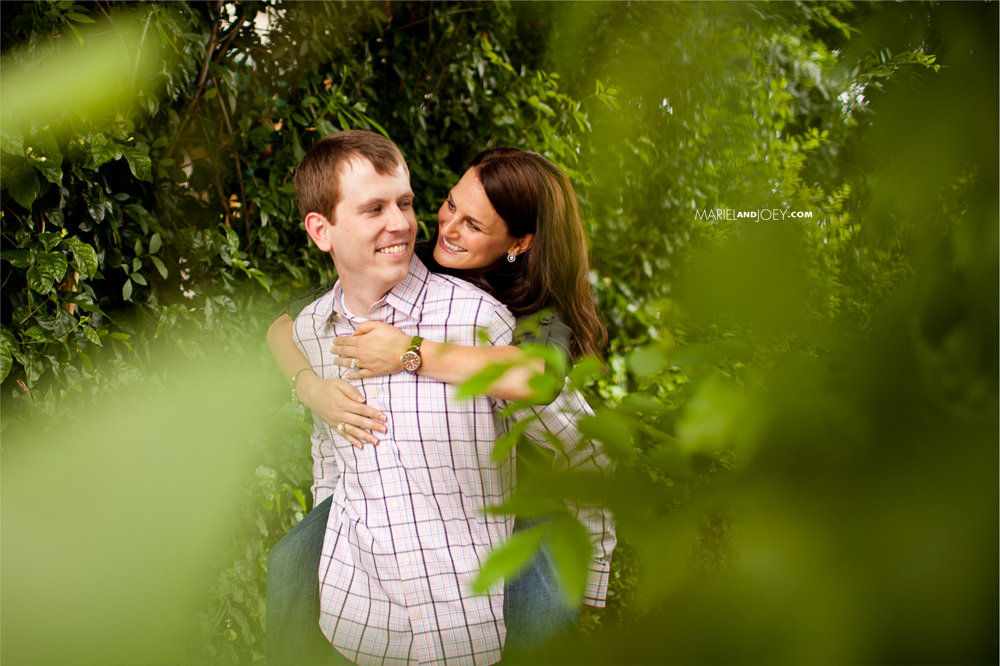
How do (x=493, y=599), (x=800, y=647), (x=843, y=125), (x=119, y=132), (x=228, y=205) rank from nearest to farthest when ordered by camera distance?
1. (x=800, y=647)
2. (x=843, y=125)
3. (x=493, y=599)
4. (x=119, y=132)
5. (x=228, y=205)

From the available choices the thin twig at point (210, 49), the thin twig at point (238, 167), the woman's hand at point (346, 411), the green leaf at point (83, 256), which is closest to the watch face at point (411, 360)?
the woman's hand at point (346, 411)

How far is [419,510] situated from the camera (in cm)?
115

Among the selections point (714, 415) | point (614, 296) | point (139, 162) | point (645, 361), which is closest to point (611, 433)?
point (714, 415)

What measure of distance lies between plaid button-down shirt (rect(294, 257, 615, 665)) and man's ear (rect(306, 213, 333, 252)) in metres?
0.12

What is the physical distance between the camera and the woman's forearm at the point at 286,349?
1.36 meters

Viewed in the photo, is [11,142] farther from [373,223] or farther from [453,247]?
[453,247]

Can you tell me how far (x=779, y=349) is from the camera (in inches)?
9.4

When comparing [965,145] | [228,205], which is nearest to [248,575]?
[228,205]

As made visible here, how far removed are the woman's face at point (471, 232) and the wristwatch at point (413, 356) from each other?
0.25 m

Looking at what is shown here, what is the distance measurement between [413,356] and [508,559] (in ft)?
3.11

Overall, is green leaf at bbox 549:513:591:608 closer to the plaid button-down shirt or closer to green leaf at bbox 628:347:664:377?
green leaf at bbox 628:347:664:377

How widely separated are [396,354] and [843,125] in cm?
88

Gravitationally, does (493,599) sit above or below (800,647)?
below

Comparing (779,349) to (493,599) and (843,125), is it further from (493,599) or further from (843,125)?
(493,599)
